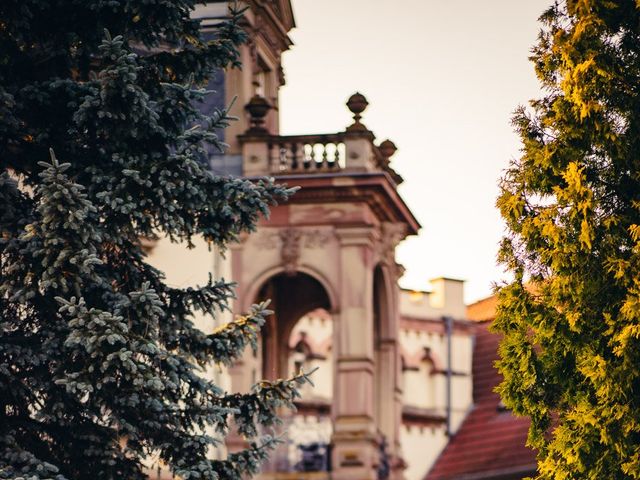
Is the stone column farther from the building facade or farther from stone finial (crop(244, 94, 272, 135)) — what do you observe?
stone finial (crop(244, 94, 272, 135))

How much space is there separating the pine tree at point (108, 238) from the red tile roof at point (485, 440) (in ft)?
94.7

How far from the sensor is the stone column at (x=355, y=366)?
37156 mm

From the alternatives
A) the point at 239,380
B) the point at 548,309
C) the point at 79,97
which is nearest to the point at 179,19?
the point at 79,97

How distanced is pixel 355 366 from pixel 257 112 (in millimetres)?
4911

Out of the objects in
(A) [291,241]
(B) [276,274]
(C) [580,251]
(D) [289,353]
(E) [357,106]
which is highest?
(E) [357,106]

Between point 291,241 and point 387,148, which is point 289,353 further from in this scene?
point 387,148

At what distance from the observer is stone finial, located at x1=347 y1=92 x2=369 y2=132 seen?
125 feet

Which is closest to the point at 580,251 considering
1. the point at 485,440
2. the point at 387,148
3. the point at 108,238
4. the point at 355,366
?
the point at 108,238

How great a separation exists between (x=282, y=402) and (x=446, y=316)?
33.6 m

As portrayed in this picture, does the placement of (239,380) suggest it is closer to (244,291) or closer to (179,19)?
(244,291)

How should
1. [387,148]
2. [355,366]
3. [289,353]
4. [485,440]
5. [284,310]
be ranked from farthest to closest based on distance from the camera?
[485,440] < [289,353] < [284,310] < [387,148] < [355,366]

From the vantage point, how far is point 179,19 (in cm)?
2167

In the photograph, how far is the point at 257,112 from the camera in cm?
3812

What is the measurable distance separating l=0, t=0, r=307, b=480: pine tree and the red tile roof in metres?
28.9
